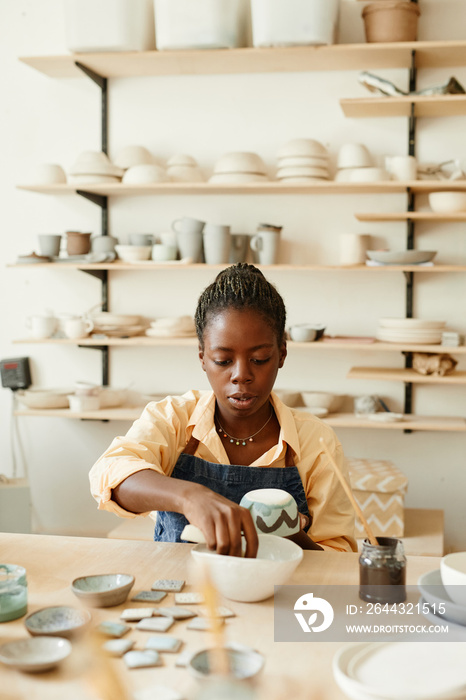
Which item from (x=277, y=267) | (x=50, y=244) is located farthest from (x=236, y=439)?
(x=50, y=244)

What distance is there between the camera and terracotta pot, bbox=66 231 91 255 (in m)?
3.16

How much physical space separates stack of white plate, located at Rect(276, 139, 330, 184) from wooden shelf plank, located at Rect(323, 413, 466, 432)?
0.94m

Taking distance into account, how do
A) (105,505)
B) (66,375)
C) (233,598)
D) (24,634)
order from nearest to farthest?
(24,634), (233,598), (105,505), (66,375)

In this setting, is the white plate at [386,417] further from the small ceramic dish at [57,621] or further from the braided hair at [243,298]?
the small ceramic dish at [57,621]

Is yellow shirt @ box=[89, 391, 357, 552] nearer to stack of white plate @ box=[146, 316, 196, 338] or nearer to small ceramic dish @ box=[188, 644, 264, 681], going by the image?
small ceramic dish @ box=[188, 644, 264, 681]

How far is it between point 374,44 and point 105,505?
219 cm

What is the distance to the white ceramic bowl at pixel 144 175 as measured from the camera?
302 cm

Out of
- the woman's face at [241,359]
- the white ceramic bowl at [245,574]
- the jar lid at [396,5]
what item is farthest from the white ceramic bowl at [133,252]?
the white ceramic bowl at [245,574]

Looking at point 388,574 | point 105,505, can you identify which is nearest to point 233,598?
point 388,574

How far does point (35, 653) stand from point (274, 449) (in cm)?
75

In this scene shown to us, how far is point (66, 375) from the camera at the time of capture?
3.44 metres

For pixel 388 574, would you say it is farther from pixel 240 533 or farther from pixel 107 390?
pixel 107 390

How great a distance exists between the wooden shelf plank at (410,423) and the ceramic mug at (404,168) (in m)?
0.94

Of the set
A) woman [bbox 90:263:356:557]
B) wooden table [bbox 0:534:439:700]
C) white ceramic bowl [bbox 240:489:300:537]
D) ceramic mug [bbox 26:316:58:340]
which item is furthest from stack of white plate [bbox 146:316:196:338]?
white ceramic bowl [bbox 240:489:300:537]
